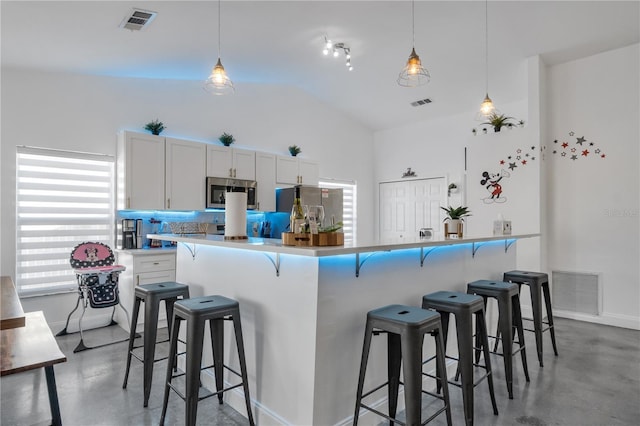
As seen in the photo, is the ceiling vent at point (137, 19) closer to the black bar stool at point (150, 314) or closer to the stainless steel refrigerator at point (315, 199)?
the black bar stool at point (150, 314)

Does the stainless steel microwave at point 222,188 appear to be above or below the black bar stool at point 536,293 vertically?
above

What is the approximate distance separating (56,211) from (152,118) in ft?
5.20

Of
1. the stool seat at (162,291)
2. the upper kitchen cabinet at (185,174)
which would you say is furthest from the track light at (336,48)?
the stool seat at (162,291)

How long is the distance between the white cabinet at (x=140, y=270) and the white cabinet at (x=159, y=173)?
0.58m

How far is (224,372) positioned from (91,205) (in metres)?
2.99

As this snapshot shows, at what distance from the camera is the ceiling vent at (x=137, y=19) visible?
10.4 ft

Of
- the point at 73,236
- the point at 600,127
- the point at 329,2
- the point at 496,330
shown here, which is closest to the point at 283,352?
the point at 496,330

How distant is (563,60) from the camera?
188 inches

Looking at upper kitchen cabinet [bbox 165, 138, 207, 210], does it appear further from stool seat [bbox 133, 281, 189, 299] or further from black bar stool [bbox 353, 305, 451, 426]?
black bar stool [bbox 353, 305, 451, 426]

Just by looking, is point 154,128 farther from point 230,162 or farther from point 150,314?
point 150,314

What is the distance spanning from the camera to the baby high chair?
3734 mm

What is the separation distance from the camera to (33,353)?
65.9 inches

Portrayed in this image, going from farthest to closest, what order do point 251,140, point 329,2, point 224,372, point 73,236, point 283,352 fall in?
point 251,140, point 73,236, point 329,2, point 224,372, point 283,352

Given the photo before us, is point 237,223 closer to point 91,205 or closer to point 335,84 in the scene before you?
point 91,205
